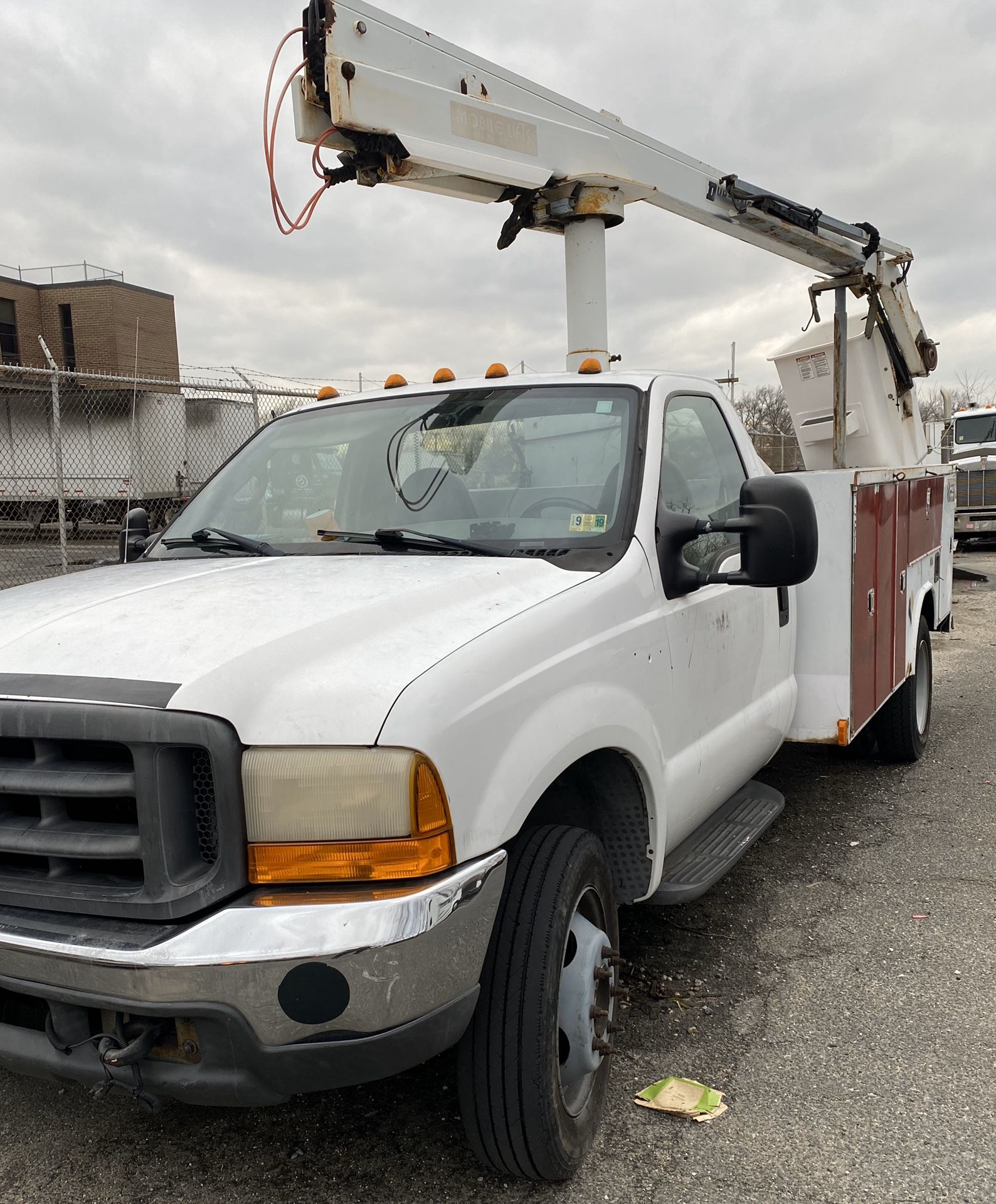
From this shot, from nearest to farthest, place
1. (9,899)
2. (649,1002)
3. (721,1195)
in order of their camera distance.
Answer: (9,899)
(721,1195)
(649,1002)

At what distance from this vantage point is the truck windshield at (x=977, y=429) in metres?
20.2

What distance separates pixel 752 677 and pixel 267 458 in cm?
193

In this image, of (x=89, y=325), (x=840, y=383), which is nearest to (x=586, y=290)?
(x=840, y=383)

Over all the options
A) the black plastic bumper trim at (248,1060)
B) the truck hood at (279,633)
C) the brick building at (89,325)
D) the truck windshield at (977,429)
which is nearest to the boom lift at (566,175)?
the truck hood at (279,633)

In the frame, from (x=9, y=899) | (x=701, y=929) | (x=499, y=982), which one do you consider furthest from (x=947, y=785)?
(x=9, y=899)

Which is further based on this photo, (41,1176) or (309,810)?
(41,1176)

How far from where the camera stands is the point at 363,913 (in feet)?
6.07

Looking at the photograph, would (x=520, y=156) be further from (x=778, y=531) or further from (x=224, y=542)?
(x=778, y=531)

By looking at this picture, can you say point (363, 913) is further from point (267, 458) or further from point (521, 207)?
point (521, 207)

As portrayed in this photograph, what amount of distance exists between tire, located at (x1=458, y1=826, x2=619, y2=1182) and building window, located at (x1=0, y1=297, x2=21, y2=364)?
3757 centimetres

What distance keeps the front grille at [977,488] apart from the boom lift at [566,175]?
10720mm

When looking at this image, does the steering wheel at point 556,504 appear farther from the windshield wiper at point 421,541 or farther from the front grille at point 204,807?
the front grille at point 204,807

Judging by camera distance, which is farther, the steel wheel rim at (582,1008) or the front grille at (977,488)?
the front grille at (977,488)

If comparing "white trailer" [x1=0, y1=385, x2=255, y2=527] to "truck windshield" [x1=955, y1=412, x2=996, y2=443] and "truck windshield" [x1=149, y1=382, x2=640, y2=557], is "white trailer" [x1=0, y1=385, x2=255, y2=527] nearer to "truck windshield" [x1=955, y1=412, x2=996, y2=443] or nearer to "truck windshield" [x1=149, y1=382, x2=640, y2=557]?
"truck windshield" [x1=955, y1=412, x2=996, y2=443]
